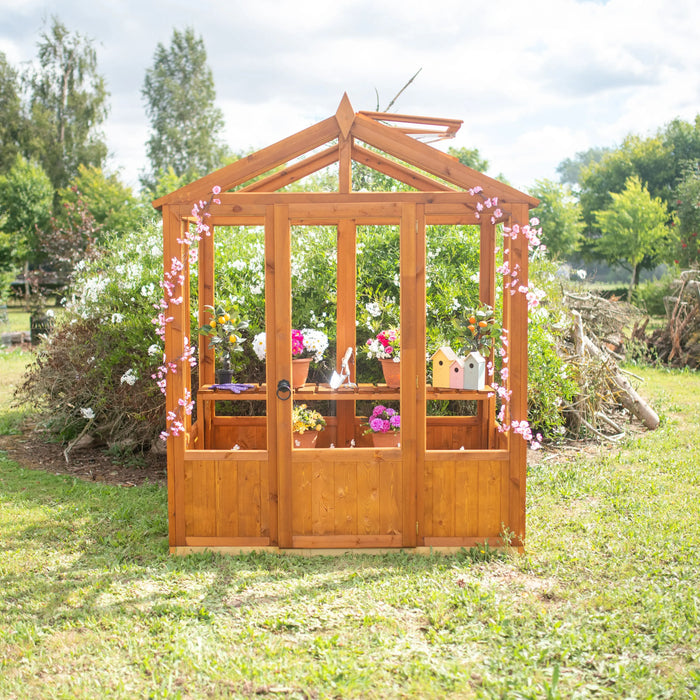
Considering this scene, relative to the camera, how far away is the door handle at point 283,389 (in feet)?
13.9

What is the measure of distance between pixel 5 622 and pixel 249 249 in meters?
4.49

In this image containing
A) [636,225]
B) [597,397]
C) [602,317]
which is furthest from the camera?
[636,225]

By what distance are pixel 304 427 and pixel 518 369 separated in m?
1.60

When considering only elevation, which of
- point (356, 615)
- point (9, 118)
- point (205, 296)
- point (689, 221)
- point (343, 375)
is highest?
point (9, 118)

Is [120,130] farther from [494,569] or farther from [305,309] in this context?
[494,569]

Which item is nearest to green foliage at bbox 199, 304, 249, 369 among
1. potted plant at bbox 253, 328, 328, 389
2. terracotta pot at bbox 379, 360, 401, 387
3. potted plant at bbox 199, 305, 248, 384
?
potted plant at bbox 199, 305, 248, 384

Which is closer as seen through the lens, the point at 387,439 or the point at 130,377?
the point at 387,439

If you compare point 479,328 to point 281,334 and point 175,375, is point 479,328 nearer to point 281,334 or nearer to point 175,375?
point 281,334

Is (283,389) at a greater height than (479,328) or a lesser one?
lesser

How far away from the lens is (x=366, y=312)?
6574 millimetres

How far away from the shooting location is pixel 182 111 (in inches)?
1462

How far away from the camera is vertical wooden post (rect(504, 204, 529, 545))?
4.27 m

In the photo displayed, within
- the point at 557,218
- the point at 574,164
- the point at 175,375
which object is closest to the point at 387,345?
the point at 175,375

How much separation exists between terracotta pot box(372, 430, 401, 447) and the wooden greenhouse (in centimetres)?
65
